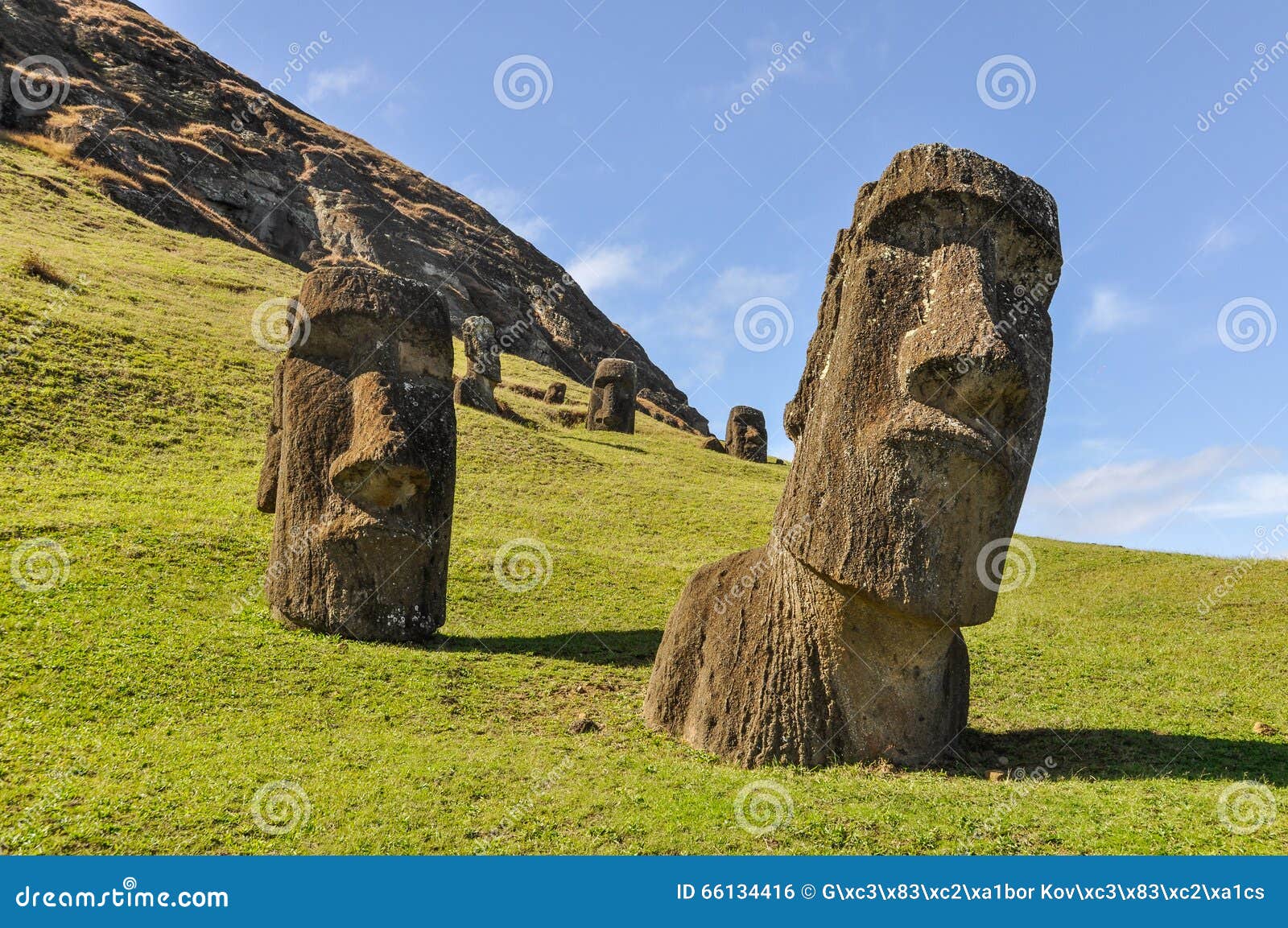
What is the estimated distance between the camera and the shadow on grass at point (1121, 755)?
7867 mm

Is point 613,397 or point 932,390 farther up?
point 613,397

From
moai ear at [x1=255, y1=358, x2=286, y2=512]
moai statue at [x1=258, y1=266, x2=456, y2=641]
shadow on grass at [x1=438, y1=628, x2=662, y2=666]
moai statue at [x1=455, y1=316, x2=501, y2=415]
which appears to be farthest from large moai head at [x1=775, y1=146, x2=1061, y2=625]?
moai statue at [x1=455, y1=316, x2=501, y2=415]

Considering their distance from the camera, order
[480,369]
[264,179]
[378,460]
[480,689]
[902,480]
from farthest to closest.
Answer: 1. [264,179]
2. [480,369]
3. [378,460]
4. [480,689]
5. [902,480]

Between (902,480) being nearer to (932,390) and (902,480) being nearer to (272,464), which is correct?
(932,390)

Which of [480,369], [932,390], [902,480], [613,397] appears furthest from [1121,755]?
[613,397]

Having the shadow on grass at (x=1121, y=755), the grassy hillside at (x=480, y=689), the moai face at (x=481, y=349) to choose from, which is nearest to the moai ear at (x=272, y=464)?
the grassy hillside at (x=480, y=689)

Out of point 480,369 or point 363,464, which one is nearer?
point 363,464

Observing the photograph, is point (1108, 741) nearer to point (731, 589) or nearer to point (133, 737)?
point (731, 589)

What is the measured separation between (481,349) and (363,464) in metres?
23.4

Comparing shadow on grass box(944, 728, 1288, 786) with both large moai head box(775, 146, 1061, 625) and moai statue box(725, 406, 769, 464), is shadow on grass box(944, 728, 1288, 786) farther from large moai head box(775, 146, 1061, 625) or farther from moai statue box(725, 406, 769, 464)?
moai statue box(725, 406, 769, 464)

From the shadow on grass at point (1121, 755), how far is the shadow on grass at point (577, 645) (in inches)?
177

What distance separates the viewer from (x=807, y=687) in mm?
7766

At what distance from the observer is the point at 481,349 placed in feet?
112

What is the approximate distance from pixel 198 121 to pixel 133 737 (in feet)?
215
